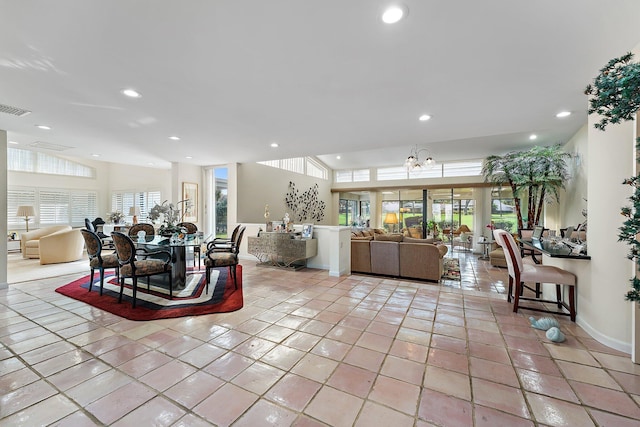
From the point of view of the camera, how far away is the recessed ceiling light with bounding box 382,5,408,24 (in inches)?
62.4

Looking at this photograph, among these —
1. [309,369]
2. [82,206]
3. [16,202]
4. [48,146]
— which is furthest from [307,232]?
[16,202]

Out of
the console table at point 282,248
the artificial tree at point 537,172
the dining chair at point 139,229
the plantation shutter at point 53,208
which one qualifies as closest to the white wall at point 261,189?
the console table at point 282,248

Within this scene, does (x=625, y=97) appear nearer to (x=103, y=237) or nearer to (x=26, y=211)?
(x=103, y=237)

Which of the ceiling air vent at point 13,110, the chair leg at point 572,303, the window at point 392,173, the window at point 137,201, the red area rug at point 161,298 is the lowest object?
the red area rug at point 161,298

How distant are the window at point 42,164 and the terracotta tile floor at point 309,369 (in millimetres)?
7068

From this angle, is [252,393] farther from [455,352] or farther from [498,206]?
[498,206]

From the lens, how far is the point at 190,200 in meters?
7.14

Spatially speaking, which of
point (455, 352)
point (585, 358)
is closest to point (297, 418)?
point (455, 352)

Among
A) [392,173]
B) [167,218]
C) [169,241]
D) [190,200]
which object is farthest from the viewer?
[392,173]

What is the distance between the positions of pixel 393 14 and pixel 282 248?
4324mm

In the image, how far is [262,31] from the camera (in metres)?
1.81

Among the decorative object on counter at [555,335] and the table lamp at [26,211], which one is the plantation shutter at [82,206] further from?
the decorative object on counter at [555,335]

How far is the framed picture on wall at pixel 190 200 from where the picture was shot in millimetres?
7000

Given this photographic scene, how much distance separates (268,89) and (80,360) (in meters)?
2.90
